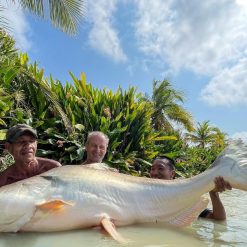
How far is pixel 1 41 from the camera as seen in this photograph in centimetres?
1063

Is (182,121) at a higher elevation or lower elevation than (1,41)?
higher

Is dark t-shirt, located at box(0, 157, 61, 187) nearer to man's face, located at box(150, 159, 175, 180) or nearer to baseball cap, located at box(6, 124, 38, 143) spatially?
baseball cap, located at box(6, 124, 38, 143)

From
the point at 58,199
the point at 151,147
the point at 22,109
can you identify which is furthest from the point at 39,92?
the point at 58,199

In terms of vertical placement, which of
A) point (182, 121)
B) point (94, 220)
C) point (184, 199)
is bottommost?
point (94, 220)

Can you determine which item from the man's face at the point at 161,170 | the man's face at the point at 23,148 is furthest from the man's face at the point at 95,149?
the man's face at the point at 23,148

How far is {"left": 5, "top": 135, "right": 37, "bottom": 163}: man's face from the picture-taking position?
4.62m

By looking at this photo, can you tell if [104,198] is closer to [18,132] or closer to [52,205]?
[52,205]

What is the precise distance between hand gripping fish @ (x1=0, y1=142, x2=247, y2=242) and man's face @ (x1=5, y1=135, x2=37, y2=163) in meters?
0.60

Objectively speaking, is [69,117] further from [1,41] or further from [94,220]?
[94,220]

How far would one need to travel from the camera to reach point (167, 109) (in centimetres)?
2328

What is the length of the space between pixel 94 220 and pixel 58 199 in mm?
449

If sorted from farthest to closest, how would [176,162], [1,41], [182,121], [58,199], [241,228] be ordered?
[182,121]
[176,162]
[1,41]
[241,228]
[58,199]

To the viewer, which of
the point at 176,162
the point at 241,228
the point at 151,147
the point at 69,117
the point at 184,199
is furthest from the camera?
the point at 176,162

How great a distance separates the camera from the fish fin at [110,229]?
3757 mm
